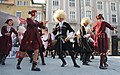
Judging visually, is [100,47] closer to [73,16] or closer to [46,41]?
[46,41]

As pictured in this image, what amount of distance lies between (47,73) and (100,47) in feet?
6.13

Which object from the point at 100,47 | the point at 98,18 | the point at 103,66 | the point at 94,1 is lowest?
the point at 103,66

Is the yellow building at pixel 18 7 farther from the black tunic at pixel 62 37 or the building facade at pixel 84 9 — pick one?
the black tunic at pixel 62 37

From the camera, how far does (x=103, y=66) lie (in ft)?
22.7

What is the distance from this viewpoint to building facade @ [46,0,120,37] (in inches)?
1524

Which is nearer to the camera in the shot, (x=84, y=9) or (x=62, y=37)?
(x=62, y=37)

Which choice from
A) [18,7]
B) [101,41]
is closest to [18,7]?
[18,7]


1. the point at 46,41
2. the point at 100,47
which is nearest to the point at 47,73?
the point at 100,47

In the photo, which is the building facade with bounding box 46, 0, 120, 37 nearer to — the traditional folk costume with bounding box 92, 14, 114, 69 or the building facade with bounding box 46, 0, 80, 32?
the building facade with bounding box 46, 0, 80, 32

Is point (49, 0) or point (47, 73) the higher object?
point (49, 0)

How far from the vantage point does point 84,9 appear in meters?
40.0

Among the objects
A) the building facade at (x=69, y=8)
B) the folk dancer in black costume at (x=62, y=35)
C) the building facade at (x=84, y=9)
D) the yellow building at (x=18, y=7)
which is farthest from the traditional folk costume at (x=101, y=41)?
the yellow building at (x=18, y=7)

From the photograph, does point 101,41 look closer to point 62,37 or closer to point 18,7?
point 62,37

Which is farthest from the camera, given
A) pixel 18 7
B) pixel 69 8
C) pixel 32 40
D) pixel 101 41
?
pixel 18 7
